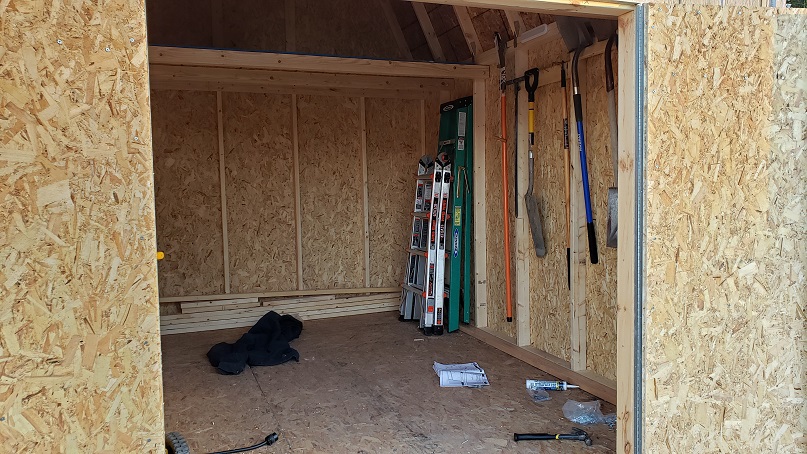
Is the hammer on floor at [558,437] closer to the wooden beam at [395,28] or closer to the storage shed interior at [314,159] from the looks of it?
the storage shed interior at [314,159]

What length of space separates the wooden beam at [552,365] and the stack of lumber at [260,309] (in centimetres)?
140

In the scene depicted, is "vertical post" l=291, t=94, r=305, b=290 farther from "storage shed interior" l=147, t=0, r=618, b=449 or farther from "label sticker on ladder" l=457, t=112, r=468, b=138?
"label sticker on ladder" l=457, t=112, r=468, b=138

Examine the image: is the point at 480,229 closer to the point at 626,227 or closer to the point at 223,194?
the point at 223,194

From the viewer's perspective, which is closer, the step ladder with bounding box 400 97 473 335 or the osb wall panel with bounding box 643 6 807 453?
the osb wall panel with bounding box 643 6 807 453

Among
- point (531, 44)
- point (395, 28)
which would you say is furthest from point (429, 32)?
point (531, 44)

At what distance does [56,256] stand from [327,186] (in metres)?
4.93

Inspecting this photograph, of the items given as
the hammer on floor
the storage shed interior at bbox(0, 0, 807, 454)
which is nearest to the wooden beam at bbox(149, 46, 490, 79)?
the storage shed interior at bbox(0, 0, 807, 454)

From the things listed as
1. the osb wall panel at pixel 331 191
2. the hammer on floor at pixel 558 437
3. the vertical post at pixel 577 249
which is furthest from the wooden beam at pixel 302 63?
the hammer on floor at pixel 558 437

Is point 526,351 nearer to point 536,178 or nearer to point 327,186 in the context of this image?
point 536,178

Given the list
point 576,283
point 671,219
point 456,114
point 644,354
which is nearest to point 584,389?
point 576,283

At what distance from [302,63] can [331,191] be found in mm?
2100

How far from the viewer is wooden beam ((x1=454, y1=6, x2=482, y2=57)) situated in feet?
18.2

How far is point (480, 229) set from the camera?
5.80 m

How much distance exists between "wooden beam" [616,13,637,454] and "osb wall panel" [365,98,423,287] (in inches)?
170
